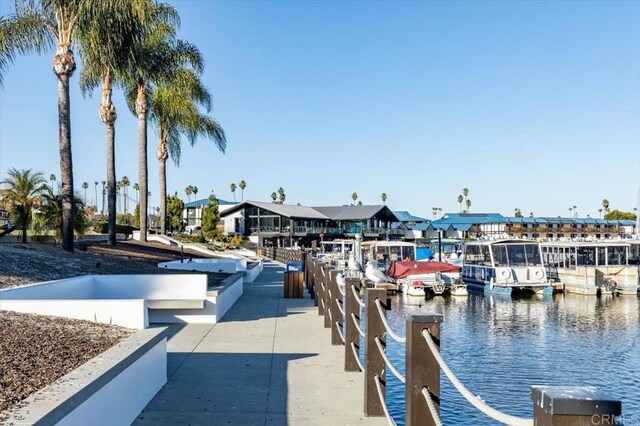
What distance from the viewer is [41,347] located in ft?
19.7

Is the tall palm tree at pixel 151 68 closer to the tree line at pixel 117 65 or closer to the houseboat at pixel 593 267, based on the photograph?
the tree line at pixel 117 65

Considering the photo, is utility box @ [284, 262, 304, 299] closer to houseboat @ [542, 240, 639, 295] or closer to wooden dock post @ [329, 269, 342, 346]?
wooden dock post @ [329, 269, 342, 346]

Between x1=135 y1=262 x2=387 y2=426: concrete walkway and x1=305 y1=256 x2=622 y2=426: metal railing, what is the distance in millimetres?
316

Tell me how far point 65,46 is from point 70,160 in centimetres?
381

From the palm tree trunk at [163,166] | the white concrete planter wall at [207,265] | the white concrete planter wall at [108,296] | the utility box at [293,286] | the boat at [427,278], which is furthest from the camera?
the palm tree trunk at [163,166]

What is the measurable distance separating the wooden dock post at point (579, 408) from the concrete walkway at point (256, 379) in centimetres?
398

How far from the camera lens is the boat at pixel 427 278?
30.4 metres

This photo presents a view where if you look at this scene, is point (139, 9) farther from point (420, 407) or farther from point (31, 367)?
point (420, 407)

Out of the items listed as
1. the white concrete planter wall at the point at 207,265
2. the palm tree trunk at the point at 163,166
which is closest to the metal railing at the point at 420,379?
the white concrete planter wall at the point at 207,265

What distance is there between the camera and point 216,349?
29.8ft

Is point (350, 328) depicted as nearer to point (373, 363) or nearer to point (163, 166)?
point (373, 363)

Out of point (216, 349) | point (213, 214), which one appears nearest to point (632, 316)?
point (216, 349)

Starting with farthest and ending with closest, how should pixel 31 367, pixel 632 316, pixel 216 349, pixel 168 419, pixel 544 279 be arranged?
pixel 544 279 < pixel 632 316 < pixel 216 349 < pixel 168 419 < pixel 31 367

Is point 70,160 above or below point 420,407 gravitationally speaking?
above
